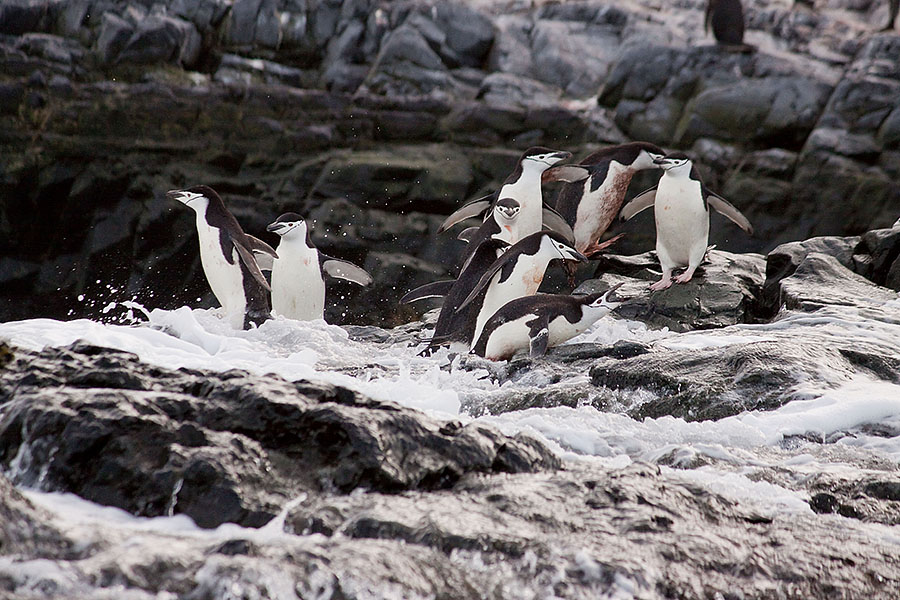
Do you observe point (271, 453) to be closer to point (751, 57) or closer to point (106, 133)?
point (106, 133)

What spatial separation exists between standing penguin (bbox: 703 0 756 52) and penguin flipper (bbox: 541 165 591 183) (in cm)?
995

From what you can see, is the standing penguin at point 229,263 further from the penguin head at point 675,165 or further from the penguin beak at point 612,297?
the penguin head at point 675,165

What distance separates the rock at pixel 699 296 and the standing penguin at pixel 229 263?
7.99 ft

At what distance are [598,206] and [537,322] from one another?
2.89 meters

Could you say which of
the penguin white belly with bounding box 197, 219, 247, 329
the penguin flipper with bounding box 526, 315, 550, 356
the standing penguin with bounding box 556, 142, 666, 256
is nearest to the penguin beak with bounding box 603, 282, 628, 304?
the penguin flipper with bounding box 526, 315, 550, 356

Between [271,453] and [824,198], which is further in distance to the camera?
[824,198]

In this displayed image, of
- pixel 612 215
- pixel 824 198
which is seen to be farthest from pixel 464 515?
pixel 824 198

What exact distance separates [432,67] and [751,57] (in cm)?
581

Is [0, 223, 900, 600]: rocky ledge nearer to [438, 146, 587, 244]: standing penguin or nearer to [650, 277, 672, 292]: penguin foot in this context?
[650, 277, 672, 292]: penguin foot

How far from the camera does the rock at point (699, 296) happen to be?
658 cm

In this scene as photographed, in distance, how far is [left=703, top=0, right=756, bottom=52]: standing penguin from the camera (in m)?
16.4

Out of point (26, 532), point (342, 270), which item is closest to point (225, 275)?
point (342, 270)

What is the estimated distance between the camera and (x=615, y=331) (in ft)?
20.5

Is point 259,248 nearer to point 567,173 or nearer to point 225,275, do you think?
point 225,275
